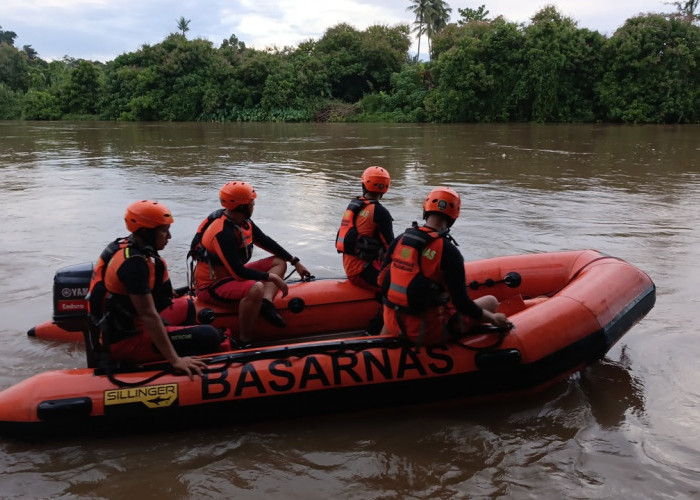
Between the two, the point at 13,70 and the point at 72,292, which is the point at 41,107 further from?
the point at 72,292

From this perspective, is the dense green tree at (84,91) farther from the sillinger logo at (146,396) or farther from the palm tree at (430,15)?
the sillinger logo at (146,396)

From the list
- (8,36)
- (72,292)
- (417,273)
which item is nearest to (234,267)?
(72,292)

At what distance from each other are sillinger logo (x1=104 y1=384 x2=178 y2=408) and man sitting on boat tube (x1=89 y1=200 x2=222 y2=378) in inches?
5.0

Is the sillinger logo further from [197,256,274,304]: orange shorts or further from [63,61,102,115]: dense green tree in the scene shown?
[63,61,102,115]: dense green tree

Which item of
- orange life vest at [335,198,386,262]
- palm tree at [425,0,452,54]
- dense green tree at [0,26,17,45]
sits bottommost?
orange life vest at [335,198,386,262]

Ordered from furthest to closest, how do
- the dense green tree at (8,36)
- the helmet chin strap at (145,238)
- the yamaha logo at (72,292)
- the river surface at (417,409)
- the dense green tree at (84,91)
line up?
the dense green tree at (8,36) < the dense green tree at (84,91) < the yamaha logo at (72,292) < the helmet chin strap at (145,238) < the river surface at (417,409)

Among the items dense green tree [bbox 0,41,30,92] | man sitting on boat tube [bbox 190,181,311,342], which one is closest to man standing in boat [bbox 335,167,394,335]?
man sitting on boat tube [bbox 190,181,311,342]

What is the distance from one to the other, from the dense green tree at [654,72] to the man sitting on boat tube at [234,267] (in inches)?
1102

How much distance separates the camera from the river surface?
109 inches

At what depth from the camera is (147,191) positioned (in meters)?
10.4

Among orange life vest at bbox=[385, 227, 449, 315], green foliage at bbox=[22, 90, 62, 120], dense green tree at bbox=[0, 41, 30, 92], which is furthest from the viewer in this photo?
dense green tree at bbox=[0, 41, 30, 92]

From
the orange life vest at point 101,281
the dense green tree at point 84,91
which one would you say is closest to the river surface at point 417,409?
the orange life vest at point 101,281

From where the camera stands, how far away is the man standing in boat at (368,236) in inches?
157

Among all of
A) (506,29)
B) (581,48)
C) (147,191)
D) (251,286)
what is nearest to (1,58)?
(506,29)
